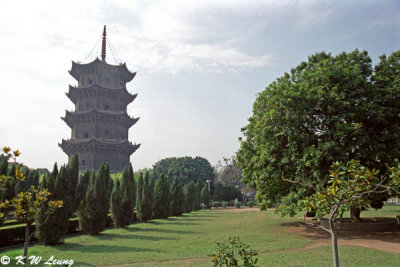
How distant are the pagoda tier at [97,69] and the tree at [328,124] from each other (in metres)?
43.6

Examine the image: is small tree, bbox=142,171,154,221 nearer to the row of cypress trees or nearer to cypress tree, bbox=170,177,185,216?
the row of cypress trees

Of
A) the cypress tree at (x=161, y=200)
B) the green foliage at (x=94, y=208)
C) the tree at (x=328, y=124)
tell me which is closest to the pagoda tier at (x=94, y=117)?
the cypress tree at (x=161, y=200)

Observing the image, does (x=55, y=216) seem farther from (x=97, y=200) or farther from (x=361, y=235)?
(x=361, y=235)

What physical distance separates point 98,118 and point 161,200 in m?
27.9

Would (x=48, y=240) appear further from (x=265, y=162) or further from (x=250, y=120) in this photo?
(x=250, y=120)

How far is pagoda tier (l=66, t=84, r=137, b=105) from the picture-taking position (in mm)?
52062

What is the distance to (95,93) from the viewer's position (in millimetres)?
52344

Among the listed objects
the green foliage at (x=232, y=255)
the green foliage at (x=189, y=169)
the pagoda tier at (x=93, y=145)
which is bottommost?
the green foliage at (x=232, y=255)

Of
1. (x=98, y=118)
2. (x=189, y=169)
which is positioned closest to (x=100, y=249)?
(x=98, y=118)

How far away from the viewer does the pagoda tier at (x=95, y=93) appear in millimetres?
52062

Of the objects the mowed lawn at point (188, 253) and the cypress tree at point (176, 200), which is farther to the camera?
the cypress tree at point (176, 200)

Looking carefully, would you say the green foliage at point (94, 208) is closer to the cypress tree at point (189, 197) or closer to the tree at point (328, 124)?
the tree at point (328, 124)

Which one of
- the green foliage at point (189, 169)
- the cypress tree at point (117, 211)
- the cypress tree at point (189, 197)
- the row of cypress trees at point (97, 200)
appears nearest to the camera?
the row of cypress trees at point (97, 200)

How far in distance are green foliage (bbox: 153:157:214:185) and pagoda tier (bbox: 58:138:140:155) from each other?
14.1 metres
